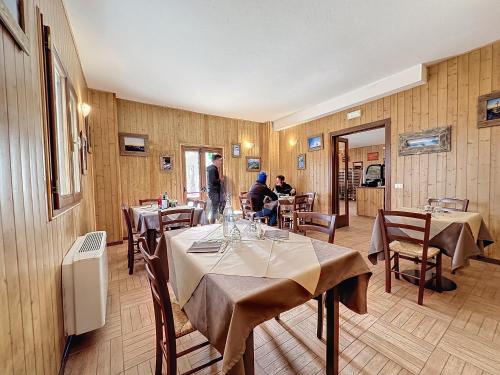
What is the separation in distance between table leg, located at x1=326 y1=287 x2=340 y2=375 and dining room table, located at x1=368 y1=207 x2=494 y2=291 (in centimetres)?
140

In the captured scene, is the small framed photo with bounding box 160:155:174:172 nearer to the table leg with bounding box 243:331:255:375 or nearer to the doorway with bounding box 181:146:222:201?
the doorway with bounding box 181:146:222:201

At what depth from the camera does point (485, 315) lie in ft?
6.15

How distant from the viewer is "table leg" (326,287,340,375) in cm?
126

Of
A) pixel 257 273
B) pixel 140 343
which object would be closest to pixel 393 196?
pixel 257 273

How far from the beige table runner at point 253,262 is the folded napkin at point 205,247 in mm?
34

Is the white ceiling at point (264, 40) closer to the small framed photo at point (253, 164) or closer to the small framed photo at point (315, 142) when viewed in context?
the small framed photo at point (315, 142)

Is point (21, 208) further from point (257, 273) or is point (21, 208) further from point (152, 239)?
point (152, 239)

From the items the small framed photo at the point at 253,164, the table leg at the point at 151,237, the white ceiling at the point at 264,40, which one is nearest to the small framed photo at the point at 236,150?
the small framed photo at the point at 253,164

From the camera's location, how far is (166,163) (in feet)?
16.6

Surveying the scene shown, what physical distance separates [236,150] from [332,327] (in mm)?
5316

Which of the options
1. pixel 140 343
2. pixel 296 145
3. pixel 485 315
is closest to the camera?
pixel 140 343

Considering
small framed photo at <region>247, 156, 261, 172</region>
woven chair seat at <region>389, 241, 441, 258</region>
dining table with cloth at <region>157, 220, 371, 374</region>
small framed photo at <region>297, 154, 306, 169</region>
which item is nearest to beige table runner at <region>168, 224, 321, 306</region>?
dining table with cloth at <region>157, 220, 371, 374</region>

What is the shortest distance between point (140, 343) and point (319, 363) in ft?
4.42

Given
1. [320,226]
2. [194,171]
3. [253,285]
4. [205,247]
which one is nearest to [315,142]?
[194,171]
